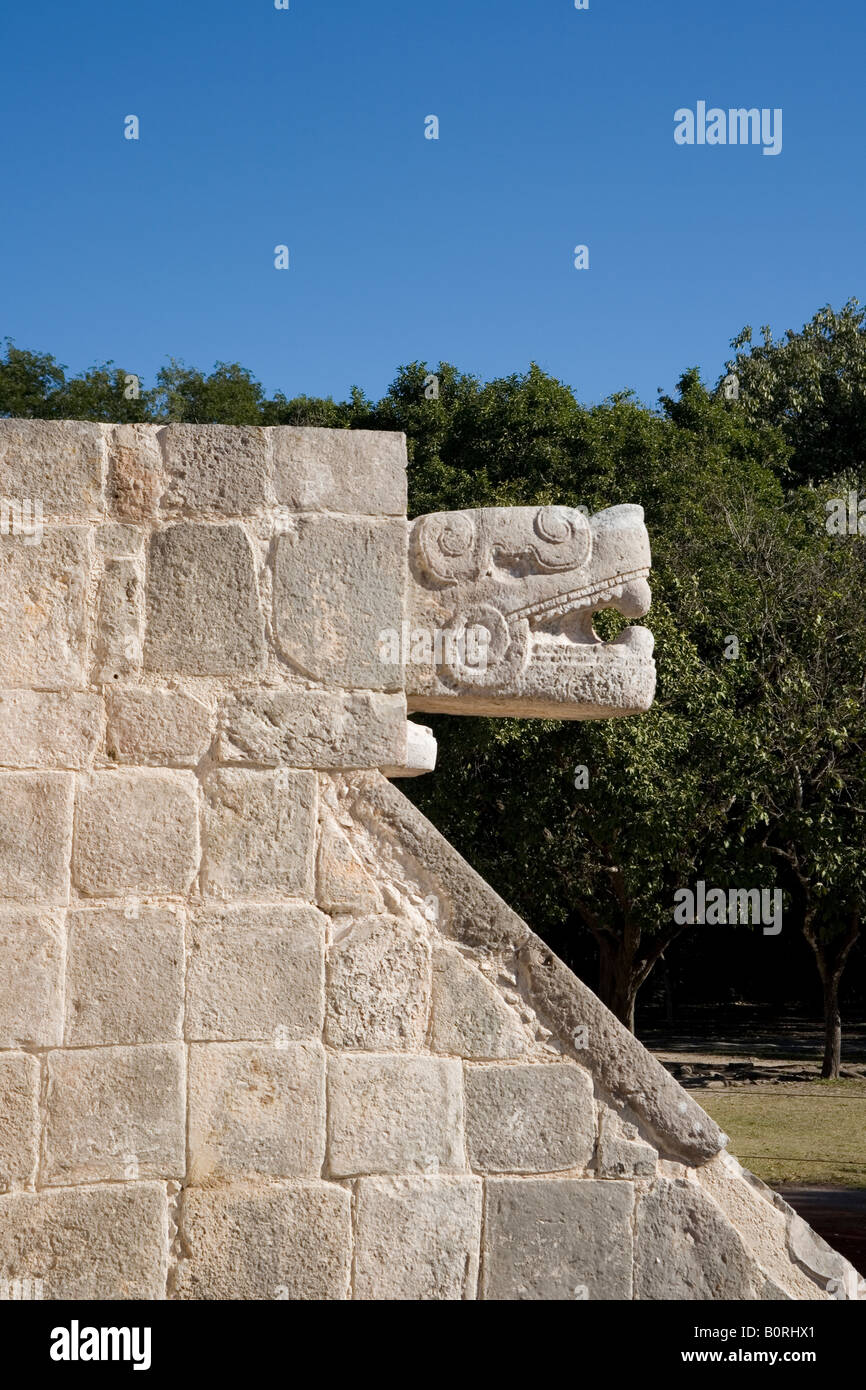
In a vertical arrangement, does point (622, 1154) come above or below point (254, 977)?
below

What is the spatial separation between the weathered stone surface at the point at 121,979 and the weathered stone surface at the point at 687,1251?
51.9 inches

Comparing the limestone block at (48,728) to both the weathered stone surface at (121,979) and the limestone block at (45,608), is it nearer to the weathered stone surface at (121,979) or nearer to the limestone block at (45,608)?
the limestone block at (45,608)

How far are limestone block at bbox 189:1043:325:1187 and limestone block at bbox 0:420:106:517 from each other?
4.97 feet

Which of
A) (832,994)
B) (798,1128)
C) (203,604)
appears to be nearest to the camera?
(203,604)

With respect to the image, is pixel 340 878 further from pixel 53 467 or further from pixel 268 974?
pixel 53 467

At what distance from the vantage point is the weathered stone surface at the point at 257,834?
3.32m

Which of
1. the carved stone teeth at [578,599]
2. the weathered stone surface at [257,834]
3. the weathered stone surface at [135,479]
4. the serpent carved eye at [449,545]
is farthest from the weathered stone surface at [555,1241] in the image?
the weathered stone surface at [135,479]

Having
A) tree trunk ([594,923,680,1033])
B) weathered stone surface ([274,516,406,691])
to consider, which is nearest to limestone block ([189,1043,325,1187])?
weathered stone surface ([274,516,406,691])

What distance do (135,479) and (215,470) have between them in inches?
8.6

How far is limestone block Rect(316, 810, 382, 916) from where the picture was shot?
11.0 ft

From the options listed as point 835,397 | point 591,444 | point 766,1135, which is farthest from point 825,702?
point 835,397

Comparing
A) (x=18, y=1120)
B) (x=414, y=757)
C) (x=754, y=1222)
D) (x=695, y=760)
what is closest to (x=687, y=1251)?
(x=754, y=1222)

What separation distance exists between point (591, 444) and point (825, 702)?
673 cm

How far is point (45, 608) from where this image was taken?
337 centimetres
